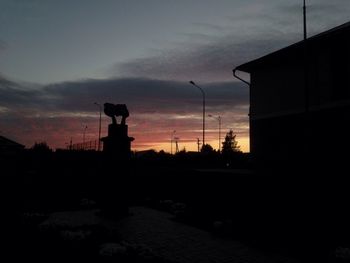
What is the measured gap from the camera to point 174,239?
1142 cm

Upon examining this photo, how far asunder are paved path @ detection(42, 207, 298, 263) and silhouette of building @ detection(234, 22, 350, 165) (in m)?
8.88

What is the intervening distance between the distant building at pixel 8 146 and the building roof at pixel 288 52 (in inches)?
749

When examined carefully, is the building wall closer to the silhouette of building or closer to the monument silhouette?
the silhouette of building

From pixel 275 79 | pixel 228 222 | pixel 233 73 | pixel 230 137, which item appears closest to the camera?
pixel 228 222

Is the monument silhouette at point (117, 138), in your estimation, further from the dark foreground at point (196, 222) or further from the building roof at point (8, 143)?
the building roof at point (8, 143)

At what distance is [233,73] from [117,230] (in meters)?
17.3

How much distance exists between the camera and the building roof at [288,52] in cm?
1975

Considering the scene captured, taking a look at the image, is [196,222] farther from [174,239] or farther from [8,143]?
[8,143]

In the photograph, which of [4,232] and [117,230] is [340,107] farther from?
[4,232]

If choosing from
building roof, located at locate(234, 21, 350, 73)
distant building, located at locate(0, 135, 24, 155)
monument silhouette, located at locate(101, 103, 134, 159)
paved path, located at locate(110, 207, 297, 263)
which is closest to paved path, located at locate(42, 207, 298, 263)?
paved path, located at locate(110, 207, 297, 263)

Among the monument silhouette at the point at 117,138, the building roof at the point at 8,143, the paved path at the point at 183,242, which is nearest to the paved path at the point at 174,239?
the paved path at the point at 183,242

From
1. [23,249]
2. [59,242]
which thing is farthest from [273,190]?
[23,249]

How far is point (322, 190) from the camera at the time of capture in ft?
43.0

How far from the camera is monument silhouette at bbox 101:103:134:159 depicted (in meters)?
15.7
